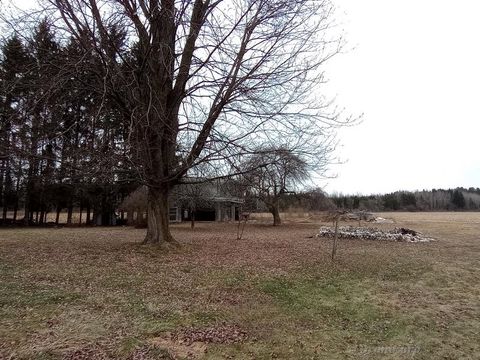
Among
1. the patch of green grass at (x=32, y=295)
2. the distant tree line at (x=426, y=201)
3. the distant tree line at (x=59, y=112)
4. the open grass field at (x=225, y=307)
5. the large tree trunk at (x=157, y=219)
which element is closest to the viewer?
the open grass field at (x=225, y=307)

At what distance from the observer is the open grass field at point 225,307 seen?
5426 mm

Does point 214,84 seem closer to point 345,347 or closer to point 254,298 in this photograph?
point 254,298

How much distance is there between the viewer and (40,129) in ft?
39.5

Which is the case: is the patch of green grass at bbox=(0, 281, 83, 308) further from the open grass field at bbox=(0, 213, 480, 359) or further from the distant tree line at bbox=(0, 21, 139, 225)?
the distant tree line at bbox=(0, 21, 139, 225)

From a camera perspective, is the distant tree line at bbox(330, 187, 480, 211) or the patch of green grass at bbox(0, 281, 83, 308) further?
the distant tree line at bbox(330, 187, 480, 211)

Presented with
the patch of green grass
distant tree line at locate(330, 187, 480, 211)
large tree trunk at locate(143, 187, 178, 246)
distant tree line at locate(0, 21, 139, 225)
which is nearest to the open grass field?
the patch of green grass

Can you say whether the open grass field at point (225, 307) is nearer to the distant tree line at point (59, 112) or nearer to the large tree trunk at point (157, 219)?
the large tree trunk at point (157, 219)

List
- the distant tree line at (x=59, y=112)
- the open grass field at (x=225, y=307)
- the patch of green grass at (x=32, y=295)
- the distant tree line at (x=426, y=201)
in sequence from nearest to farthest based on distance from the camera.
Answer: the open grass field at (x=225, y=307), the patch of green grass at (x=32, y=295), the distant tree line at (x=59, y=112), the distant tree line at (x=426, y=201)

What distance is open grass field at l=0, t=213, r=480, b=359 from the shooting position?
17.8 feet

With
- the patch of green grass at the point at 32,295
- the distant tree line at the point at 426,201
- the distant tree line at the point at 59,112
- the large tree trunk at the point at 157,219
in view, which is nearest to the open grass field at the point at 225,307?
the patch of green grass at the point at 32,295

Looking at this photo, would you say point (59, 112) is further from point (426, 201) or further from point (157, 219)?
point (426, 201)

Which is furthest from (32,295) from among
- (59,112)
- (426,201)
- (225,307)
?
(426,201)

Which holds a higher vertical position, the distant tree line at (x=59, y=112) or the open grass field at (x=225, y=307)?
the distant tree line at (x=59, y=112)

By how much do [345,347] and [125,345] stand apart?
2957mm
